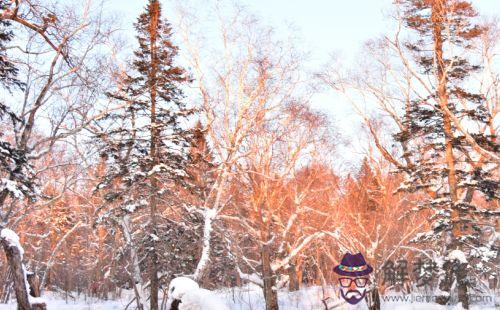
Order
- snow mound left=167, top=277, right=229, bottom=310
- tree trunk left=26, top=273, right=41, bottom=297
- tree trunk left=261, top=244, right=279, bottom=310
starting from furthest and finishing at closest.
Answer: tree trunk left=261, top=244, right=279, bottom=310, tree trunk left=26, top=273, right=41, bottom=297, snow mound left=167, top=277, right=229, bottom=310

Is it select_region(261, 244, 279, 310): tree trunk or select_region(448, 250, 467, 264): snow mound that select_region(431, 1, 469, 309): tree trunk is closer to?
select_region(448, 250, 467, 264): snow mound

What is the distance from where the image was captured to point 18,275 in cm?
955

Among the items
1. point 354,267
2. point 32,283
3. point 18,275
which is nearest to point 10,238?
point 18,275

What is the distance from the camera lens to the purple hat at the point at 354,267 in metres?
15.1

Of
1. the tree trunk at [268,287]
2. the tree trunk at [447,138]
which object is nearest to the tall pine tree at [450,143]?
the tree trunk at [447,138]

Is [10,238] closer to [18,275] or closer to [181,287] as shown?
[18,275]

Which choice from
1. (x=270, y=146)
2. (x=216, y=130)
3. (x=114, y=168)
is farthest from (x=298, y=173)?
(x=114, y=168)

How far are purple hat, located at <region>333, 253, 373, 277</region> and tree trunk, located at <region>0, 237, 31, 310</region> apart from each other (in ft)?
32.3

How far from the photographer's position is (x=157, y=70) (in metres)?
16.7

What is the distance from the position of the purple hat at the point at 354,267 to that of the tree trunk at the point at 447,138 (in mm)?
2963

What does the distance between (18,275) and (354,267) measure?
1162cm

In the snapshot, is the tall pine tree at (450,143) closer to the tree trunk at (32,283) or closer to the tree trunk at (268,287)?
the tree trunk at (268,287)

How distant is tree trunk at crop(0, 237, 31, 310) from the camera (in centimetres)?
930

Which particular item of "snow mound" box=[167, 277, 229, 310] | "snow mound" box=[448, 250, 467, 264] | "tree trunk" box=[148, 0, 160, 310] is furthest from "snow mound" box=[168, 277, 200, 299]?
"snow mound" box=[448, 250, 467, 264]
